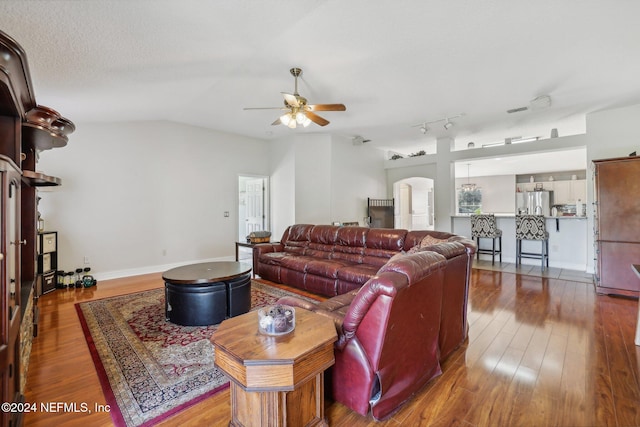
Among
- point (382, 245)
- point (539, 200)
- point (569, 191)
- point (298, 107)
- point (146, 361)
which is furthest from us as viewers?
point (539, 200)

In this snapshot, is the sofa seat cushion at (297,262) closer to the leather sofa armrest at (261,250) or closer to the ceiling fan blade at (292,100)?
the leather sofa armrest at (261,250)

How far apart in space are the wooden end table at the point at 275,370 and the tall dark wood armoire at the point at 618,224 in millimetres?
4524

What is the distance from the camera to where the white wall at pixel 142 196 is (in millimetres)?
4570

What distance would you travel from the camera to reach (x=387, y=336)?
1500 mm

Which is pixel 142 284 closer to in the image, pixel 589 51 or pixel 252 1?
pixel 252 1

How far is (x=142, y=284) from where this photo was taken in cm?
453

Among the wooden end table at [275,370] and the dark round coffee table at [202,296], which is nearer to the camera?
the wooden end table at [275,370]

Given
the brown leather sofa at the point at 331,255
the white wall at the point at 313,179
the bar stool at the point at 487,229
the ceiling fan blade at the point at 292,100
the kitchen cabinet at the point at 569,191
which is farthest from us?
the kitchen cabinet at the point at 569,191

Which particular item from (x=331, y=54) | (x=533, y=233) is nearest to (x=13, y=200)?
(x=331, y=54)

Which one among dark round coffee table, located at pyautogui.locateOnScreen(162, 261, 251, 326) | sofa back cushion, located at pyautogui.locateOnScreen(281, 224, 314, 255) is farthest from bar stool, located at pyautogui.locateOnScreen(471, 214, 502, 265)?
dark round coffee table, located at pyautogui.locateOnScreen(162, 261, 251, 326)

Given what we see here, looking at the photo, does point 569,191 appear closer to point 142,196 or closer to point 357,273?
point 357,273

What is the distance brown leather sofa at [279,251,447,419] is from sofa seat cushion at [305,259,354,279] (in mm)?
1873

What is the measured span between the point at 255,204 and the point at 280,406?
6230 millimetres

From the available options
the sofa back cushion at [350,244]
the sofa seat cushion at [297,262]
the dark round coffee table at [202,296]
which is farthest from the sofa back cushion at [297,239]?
the dark round coffee table at [202,296]
